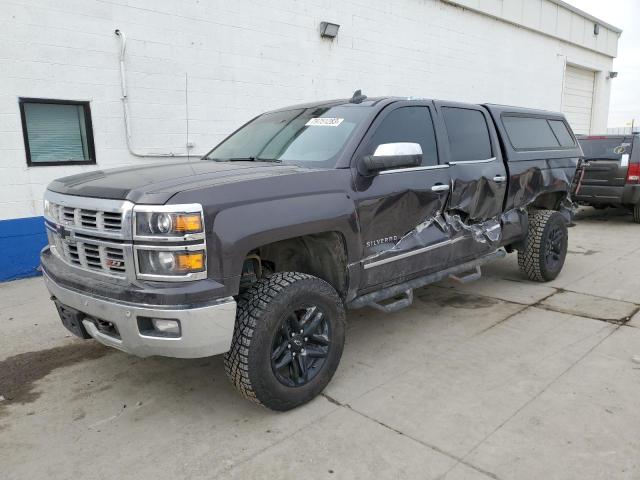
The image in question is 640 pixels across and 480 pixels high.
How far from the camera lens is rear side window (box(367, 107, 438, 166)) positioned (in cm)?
365

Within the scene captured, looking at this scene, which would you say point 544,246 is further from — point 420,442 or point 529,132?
point 420,442

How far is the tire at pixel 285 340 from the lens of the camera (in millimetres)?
2748

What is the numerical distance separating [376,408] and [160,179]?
74.8 inches

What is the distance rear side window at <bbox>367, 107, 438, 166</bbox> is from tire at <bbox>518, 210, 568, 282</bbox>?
2054 millimetres

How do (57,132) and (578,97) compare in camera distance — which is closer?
(57,132)

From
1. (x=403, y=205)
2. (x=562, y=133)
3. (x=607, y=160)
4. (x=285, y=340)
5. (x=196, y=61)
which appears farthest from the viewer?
(x=607, y=160)

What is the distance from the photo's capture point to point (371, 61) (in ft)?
32.4

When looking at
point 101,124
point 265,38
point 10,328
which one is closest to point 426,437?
point 10,328

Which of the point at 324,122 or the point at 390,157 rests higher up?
the point at 324,122

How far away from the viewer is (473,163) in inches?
174

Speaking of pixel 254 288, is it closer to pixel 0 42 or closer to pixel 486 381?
pixel 486 381

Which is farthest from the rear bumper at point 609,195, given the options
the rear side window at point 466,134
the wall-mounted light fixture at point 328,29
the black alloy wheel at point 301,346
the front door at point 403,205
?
the black alloy wheel at point 301,346

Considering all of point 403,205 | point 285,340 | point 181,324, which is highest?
point 403,205

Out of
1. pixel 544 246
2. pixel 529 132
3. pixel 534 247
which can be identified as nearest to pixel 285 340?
pixel 534 247
